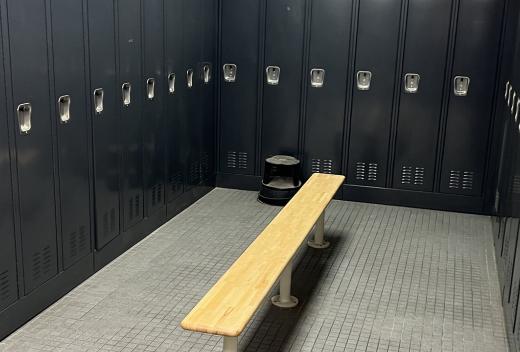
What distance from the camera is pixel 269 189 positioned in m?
6.18

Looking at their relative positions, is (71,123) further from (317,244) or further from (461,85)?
(461,85)

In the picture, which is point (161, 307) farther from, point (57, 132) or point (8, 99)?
point (8, 99)

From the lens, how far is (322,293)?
14.2ft

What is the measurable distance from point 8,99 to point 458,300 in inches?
121

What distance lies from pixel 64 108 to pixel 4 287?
1143mm

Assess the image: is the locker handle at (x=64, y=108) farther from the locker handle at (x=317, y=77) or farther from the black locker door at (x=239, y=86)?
the locker handle at (x=317, y=77)

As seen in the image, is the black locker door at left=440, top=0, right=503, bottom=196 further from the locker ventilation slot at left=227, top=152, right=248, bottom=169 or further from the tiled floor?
the locker ventilation slot at left=227, top=152, right=248, bottom=169

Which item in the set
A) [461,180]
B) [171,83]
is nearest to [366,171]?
[461,180]

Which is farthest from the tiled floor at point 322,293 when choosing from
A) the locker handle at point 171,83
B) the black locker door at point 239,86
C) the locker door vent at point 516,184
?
the locker handle at point 171,83

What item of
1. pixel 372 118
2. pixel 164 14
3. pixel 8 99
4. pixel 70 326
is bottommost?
pixel 70 326

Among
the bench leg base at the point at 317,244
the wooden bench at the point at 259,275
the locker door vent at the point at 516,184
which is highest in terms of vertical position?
the locker door vent at the point at 516,184

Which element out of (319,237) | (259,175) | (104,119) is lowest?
(319,237)

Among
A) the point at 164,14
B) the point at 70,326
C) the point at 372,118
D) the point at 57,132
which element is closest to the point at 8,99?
the point at 57,132

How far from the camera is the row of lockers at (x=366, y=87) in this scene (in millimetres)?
5859
